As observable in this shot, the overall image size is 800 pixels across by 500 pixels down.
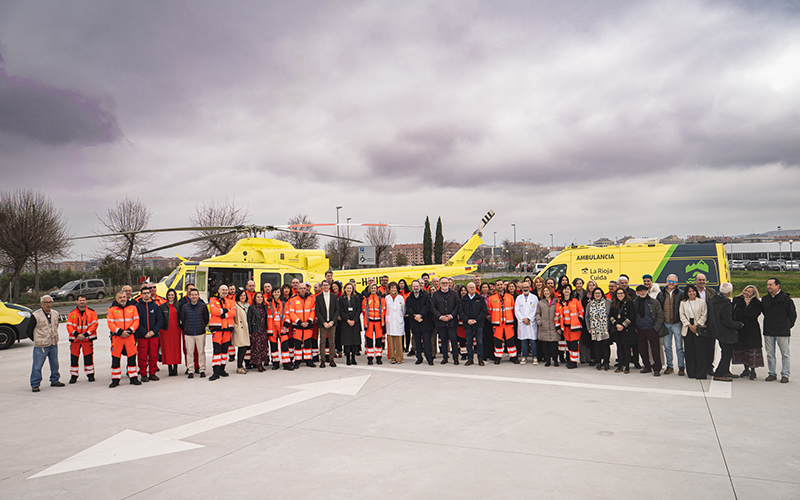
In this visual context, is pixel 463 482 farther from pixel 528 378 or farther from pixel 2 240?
pixel 2 240

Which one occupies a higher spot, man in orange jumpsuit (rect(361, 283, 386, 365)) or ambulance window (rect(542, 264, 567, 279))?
ambulance window (rect(542, 264, 567, 279))

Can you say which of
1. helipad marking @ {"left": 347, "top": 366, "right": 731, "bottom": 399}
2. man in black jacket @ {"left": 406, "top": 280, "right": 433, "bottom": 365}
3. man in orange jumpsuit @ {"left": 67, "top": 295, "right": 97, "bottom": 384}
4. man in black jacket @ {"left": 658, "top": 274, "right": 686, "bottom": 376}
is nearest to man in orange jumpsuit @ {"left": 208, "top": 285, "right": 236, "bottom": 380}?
man in orange jumpsuit @ {"left": 67, "top": 295, "right": 97, "bottom": 384}

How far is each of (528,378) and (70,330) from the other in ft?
26.8

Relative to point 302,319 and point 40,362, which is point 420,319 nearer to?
point 302,319

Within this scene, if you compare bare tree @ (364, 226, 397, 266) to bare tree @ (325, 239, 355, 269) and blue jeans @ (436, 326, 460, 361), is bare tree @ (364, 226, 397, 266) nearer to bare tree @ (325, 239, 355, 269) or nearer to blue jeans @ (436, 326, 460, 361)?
bare tree @ (325, 239, 355, 269)

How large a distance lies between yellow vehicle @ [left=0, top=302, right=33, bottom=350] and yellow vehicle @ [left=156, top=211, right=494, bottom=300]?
368cm

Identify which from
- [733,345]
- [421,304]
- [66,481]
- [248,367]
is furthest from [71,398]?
[733,345]

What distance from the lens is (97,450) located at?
496cm

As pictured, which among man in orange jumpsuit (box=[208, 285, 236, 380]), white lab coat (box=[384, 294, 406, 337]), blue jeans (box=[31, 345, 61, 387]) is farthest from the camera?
white lab coat (box=[384, 294, 406, 337])

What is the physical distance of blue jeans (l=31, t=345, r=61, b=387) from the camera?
25.5 feet

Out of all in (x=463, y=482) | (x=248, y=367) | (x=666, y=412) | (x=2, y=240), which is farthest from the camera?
(x=2, y=240)

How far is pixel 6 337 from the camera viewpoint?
12.5 metres

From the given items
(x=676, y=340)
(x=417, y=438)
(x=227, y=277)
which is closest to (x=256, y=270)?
(x=227, y=277)

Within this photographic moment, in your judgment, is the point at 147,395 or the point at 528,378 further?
the point at 528,378
